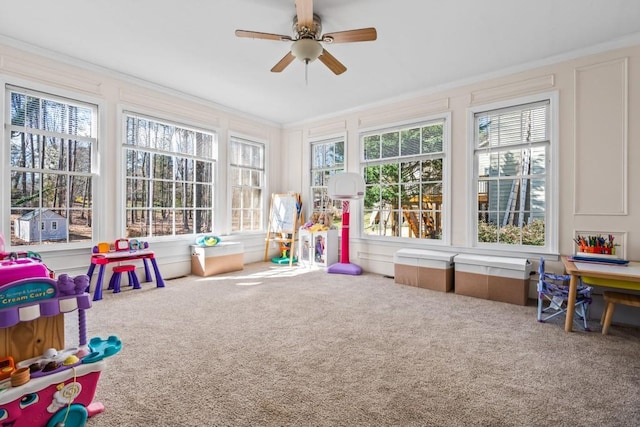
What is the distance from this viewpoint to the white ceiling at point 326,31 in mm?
2855

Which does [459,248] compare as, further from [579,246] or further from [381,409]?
[381,409]

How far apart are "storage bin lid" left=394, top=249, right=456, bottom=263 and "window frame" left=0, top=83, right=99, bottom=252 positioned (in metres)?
4.44

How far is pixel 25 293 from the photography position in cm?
150

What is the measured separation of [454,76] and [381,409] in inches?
172

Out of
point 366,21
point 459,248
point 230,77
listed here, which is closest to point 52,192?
point 230,77

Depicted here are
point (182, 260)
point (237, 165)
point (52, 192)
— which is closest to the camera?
point (52, 192)

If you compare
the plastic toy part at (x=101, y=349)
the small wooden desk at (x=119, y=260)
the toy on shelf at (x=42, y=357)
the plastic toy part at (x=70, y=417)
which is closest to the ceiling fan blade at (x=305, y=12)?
the toy on shelf at (x=42, y=357)

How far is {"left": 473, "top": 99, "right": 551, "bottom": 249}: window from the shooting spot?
394 centimetres

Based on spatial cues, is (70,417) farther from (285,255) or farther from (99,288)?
(285,255)

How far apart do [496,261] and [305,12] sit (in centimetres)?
362

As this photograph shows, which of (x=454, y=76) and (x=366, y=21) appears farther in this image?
(x=454, y=76)

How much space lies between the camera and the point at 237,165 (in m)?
6.03

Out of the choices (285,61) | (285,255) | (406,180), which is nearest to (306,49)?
(285,61)

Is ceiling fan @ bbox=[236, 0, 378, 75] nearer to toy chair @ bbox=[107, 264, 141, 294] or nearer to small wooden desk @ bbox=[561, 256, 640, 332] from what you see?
small wooden desk @ bbox=[561, 256, 640, 332]
